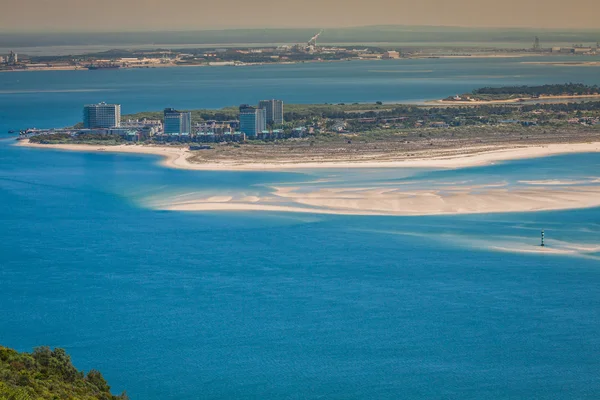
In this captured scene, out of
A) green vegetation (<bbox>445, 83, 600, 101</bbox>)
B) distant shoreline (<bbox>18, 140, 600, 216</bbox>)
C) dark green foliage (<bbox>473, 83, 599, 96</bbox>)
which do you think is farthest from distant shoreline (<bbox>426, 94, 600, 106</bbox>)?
distant shoreline (<bbox>18, 140, 600, 216</bbox>)

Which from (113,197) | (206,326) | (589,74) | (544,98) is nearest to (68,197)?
(113,197)

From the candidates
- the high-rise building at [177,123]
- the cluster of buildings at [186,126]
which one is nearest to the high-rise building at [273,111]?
the cluster of buildings at [186,126]

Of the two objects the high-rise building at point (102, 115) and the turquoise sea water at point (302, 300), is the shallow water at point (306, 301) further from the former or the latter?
the high-rise building at point (102, 115)

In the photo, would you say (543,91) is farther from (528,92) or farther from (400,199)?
(400,199)

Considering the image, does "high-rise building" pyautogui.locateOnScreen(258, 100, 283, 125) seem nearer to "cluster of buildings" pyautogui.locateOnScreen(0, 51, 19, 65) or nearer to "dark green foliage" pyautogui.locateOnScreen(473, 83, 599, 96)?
"dark green foliage" pyautogui.locateOnScreen(473, 83, 599, 96)

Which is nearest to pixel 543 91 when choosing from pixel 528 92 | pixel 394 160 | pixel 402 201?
pixel 528 92

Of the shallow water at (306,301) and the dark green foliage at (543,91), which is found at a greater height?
the dark green foliage at (543,91)
